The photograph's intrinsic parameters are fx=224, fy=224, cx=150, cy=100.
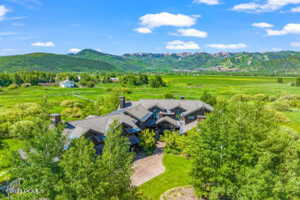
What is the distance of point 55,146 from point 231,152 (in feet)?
50.4

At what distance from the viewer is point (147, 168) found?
33.4m

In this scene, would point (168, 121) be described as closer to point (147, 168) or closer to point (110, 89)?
point (147, 168)

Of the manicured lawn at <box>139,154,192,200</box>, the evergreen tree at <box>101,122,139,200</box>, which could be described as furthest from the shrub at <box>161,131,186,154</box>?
the evergreen tree at <box>101,122,139,200</box>

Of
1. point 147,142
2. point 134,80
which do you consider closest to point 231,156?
point 147,142

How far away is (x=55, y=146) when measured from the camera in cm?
1530

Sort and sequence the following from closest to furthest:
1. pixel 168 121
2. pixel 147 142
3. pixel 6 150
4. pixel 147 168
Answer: pixel 147 168, pixel 147 142, pixel 6 150, pixel 168 121

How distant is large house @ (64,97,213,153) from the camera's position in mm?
34219

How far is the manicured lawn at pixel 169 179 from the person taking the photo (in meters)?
26.8

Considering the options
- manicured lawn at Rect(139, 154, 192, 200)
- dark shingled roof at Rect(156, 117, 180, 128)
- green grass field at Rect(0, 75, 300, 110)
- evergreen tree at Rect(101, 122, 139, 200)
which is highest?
evergreen tree at Rect(101, 122, 139, 200)

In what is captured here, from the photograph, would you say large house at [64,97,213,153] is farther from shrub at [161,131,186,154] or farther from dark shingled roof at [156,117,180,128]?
shrub at [161,131,186,154]

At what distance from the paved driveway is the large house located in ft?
12.9

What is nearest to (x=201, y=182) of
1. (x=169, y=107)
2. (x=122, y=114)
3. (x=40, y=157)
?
(x=40, y=157)

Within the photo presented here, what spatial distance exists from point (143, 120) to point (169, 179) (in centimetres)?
1782

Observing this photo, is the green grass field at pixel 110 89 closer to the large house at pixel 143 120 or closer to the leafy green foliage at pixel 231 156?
the large house at pixel 143 120
